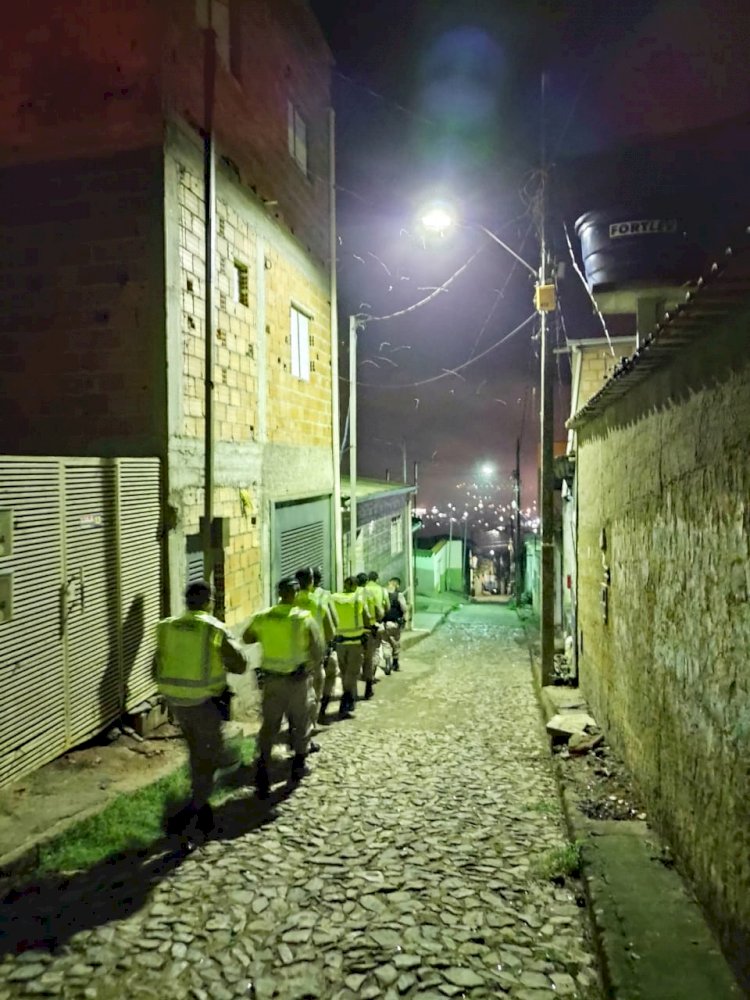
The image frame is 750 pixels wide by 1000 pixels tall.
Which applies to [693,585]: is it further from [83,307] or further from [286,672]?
[83,307]

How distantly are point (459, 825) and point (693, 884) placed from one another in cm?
187

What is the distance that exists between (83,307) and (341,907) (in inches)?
274

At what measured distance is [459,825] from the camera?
555 cm

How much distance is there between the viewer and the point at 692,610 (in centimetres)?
439

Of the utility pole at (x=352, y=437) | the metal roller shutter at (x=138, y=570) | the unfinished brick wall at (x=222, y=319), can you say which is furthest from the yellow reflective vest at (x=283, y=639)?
the utility pole at (x=352, y=437)

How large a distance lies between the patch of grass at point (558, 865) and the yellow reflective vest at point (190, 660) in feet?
9.09

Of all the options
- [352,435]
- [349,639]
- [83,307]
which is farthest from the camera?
[352,435]

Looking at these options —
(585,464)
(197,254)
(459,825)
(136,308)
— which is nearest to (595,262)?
(585,464)

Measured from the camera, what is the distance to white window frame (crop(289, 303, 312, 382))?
12.2 metres

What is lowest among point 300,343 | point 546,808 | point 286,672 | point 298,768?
point 546,808

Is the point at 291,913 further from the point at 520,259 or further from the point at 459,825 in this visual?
the point at 520,259

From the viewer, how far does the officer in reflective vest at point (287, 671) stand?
6.62 metres

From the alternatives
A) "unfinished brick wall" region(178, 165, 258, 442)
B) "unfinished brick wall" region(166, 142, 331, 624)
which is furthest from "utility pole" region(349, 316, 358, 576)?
"unfinished brick wall" region(178, 165, 258, 442)

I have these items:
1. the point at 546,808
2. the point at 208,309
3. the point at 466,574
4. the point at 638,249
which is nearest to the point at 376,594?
the point at 208,309
